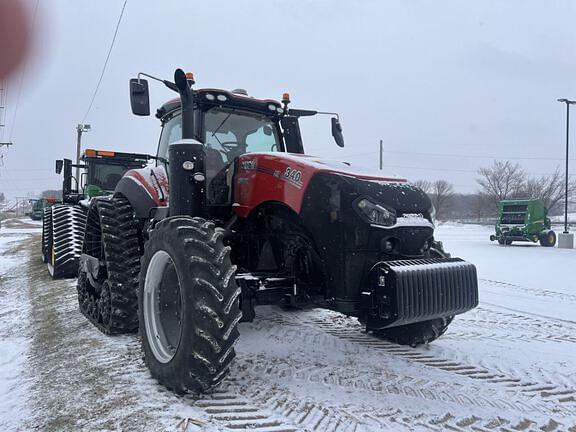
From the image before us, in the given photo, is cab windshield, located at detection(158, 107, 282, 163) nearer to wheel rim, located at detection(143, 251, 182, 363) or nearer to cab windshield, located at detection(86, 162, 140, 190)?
wheel rim, located at detection(143, 251, 182, 363)

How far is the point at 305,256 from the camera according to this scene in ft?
13.3

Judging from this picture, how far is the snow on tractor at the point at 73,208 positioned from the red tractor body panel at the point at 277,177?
283 cm

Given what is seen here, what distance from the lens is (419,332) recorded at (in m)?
4.55

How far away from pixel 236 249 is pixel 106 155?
19.6 ft

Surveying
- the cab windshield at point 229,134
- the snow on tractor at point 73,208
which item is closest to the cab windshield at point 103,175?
the snow on tractor at point 73,208

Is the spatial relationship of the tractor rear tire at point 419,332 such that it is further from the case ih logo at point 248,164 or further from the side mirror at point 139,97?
the side mirror at point 139,97

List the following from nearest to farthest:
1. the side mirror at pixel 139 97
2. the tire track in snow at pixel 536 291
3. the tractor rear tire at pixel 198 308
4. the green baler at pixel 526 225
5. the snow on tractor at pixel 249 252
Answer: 1. the tractor rear tire at pixel 198 308
2. the snow on tractor at pixel 249 252
3. the side mirror at pixel 139 97
4. the tire track in snow at pixel 536 291
5. the green baler at pixel 526 225

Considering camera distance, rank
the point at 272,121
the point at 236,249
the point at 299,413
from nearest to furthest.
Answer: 1. the point at 299,413
2. the point at 236,249
3. the point at 272,121

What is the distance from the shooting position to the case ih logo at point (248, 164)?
4.14 m

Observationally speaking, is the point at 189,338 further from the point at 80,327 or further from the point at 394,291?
the point at 80,327

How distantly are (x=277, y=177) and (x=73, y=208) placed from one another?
7.03 metres

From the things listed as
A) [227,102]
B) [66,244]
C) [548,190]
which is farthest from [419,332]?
[548,190]

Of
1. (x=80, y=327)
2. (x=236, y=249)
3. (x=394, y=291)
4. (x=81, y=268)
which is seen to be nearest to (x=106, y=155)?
(x=81, y=268)

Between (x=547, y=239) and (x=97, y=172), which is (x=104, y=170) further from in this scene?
(x=547, y=239)
